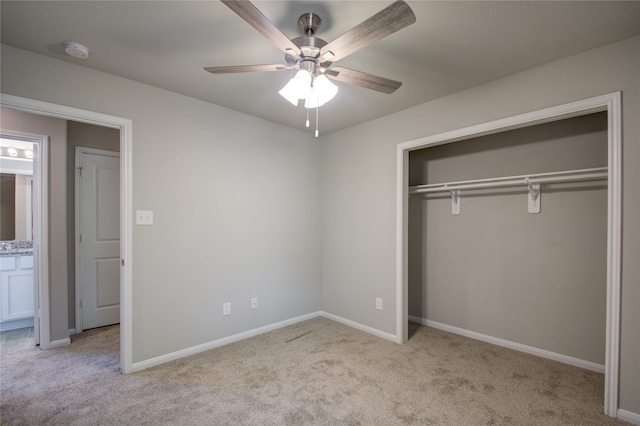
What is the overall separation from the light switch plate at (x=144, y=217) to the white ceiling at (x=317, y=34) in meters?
1.13

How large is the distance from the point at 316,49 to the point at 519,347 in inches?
129

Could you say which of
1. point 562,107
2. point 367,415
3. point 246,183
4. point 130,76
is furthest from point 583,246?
point 130,76

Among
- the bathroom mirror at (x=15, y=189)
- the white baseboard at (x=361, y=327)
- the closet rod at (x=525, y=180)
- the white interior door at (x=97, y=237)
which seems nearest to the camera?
the closet rod at (x=525, y=180)

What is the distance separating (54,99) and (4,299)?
2881 millimetres

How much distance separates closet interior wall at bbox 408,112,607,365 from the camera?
2.61 metres

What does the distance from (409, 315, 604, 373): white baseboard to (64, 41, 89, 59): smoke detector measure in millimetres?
4181

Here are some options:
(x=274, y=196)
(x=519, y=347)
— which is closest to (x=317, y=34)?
(x=274, y=196)

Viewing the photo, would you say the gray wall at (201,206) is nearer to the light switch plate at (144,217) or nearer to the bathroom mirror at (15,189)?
the light switch plate at (144,217)

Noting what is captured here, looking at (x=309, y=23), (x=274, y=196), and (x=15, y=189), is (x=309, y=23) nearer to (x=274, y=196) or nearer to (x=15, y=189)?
(x=274, y=196)

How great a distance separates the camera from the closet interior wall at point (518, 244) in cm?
261

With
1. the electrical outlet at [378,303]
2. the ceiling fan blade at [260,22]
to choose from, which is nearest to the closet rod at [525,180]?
the electrical outlet at [378,303]

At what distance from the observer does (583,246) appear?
2.64m

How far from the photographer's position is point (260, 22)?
1.31 metres

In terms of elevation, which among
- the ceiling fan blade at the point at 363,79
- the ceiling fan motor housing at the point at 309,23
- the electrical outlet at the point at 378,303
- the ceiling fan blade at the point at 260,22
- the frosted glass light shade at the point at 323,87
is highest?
the ceiling fan motor housing at the point at 309,23
